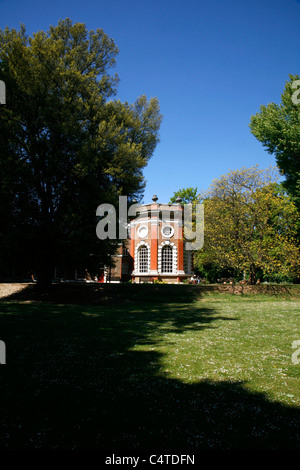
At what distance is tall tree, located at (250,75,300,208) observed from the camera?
29.8 meters

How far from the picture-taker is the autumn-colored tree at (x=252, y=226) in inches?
1144

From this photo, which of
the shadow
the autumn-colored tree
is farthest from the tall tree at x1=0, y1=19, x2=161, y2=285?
the autumn-colored tree

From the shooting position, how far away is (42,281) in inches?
993

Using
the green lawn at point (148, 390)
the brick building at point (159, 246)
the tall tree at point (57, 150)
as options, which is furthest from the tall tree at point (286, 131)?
the green lawn at point (148, 390)

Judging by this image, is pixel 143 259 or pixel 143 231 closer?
pixel 143 259

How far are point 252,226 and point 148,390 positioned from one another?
27785 mm

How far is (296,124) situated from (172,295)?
21.4 metres

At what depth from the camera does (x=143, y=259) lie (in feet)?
155

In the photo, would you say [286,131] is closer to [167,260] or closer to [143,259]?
[167,260]

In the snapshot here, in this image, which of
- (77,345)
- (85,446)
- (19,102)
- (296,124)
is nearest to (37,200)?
(19,102)

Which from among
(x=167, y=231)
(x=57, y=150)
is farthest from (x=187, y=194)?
(x=57, y=150)

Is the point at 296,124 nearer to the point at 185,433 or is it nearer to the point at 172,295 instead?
the point at 172,295

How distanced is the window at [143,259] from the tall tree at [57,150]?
2234 cm

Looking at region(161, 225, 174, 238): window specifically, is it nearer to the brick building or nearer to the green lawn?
the brick building
